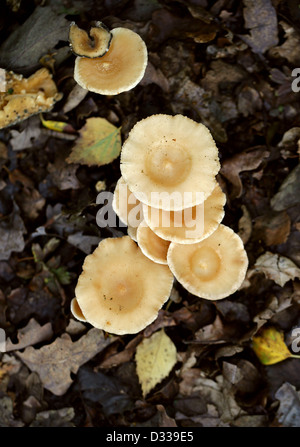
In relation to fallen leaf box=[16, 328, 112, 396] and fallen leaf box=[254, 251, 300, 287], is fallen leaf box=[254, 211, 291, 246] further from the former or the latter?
fallen leaf box=[16, 328, 112, 396]

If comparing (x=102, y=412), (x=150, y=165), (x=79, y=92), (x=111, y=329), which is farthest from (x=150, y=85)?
(x=102, y=412)

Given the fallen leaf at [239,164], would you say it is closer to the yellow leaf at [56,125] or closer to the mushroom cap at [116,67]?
the mushroom cap at [116,67]

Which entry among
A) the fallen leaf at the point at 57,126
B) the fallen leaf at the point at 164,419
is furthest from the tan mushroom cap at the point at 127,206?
the fallen leaf at the point at 164,419

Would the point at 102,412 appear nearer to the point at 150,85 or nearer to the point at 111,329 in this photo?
the point at 111,329

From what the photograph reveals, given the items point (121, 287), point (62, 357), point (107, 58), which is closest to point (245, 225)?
point (121, 287)

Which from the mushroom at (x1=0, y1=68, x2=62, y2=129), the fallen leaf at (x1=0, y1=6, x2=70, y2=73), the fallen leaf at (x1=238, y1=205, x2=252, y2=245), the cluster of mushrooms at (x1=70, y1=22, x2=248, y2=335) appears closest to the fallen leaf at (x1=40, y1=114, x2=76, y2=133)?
the mushroom at (x1=0, y1=68, x2=62, y2=129)

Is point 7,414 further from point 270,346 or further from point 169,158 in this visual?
point 169,158
